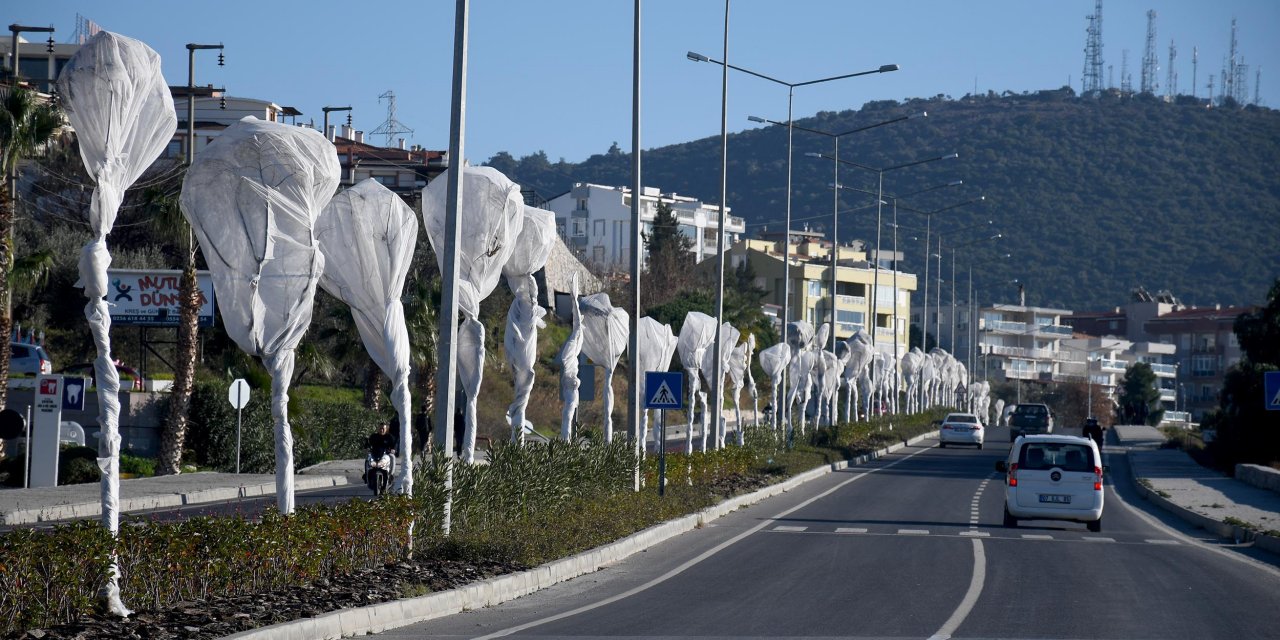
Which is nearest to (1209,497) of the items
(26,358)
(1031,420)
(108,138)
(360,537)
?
(360,537)

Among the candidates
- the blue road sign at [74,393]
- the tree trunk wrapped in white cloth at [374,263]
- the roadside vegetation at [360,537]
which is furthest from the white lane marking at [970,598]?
the blue road sign at [74,393]

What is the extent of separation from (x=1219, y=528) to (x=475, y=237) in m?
14.9

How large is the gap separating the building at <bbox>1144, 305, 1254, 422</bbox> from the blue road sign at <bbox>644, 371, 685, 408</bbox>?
432 feet

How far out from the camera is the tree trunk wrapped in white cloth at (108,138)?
12.4 metres

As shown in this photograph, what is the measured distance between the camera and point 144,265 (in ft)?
174

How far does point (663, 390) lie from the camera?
2652 cm

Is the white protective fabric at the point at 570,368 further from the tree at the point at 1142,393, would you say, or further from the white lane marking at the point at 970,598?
the tree at the point at 1142,393

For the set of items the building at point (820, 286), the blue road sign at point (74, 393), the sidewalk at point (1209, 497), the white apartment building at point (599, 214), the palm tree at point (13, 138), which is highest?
the white apartment building at point (599, 214)

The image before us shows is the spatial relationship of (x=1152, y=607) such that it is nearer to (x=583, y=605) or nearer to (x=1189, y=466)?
(x=583, y=605)

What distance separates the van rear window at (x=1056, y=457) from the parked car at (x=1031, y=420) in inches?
1689

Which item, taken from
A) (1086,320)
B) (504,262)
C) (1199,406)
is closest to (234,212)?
(504,262)

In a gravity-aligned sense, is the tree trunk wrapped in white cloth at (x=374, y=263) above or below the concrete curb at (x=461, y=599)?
above

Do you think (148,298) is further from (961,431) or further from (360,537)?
(961,431)

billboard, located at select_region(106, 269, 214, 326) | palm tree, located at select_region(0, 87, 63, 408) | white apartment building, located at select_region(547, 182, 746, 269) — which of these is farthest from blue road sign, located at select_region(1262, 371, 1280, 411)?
white apartment building, located at select_region(547, 182, 746, 269)
